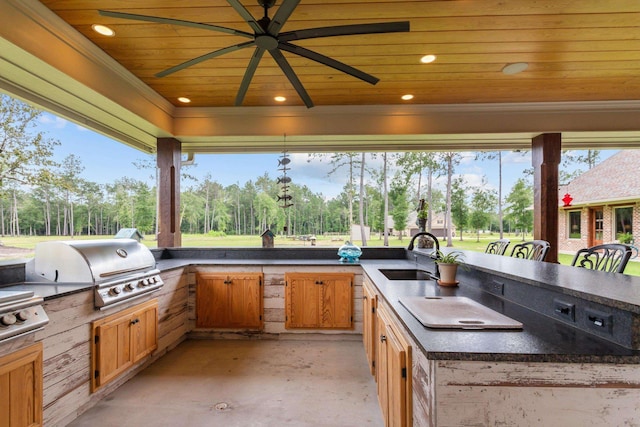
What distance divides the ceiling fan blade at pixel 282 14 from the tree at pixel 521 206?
417 centimetres

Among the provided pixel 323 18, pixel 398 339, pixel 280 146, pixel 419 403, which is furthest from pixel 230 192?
pixel 419 403

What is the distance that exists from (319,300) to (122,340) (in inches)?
70.7

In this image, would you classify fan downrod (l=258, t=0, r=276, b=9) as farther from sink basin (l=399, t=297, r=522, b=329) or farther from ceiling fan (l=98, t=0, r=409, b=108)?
sink basin (l=399, t=297, r=522, b=329)

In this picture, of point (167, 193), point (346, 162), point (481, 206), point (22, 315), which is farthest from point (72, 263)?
point (481, 206)

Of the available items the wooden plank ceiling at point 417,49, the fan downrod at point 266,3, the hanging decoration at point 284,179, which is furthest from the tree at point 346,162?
the fan downrod at point 266,3

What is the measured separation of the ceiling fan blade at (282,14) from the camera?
1431 millimetres

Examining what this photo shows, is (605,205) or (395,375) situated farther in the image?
(605,205)

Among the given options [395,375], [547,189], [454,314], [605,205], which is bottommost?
[395,375]

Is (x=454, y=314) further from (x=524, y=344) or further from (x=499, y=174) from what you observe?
(x=499, y=174)

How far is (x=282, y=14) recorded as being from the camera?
1.52 meters

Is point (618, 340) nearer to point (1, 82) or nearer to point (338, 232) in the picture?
point (338, 232)

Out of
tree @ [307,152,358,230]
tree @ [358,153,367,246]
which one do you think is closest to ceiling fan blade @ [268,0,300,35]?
tree @ [307,152,358,230]

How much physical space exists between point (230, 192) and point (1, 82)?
7.84 feet

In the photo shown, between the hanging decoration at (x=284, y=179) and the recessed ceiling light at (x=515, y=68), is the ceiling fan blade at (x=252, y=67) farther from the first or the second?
the recessed ceiling light at (x=515, y=68)
